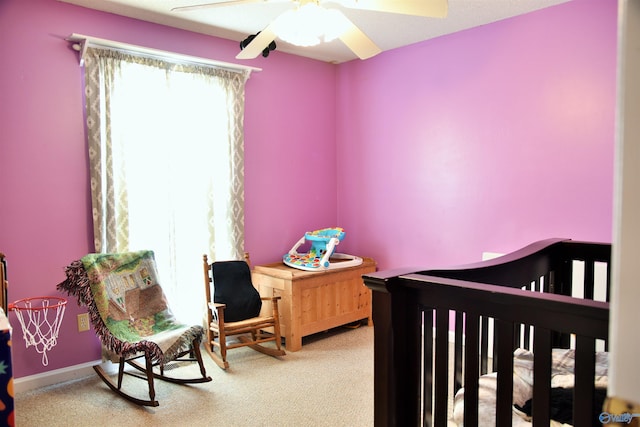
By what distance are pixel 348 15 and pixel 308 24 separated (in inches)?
62.6

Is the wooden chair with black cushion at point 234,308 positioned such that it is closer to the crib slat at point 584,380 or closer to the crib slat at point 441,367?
the crib slat at point 441,367

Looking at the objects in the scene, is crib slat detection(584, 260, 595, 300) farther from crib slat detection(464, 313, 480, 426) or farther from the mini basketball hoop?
the mini basketball hoop

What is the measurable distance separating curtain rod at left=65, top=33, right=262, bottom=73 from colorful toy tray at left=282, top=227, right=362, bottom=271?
1572 mm

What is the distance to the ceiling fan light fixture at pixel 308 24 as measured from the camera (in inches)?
79.4

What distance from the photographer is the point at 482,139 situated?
381 centimetres

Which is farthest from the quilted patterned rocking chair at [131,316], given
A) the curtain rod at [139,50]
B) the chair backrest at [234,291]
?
the curtain rod at [139,50]

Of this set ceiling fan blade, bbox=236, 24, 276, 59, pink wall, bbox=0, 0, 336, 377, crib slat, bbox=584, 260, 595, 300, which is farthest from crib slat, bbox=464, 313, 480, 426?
pink wall, bbox=0, 0, 336, 377

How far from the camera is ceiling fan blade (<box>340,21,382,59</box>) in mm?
2323

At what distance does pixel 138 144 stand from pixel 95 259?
911 mm

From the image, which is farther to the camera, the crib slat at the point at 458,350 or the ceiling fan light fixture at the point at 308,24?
the ceiling fan light fixture at the point at 308,24

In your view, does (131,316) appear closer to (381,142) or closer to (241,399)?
(241,399)

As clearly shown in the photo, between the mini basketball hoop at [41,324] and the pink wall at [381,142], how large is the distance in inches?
2.8

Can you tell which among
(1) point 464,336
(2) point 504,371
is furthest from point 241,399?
(2) point 504,371

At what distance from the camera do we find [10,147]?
305cm
